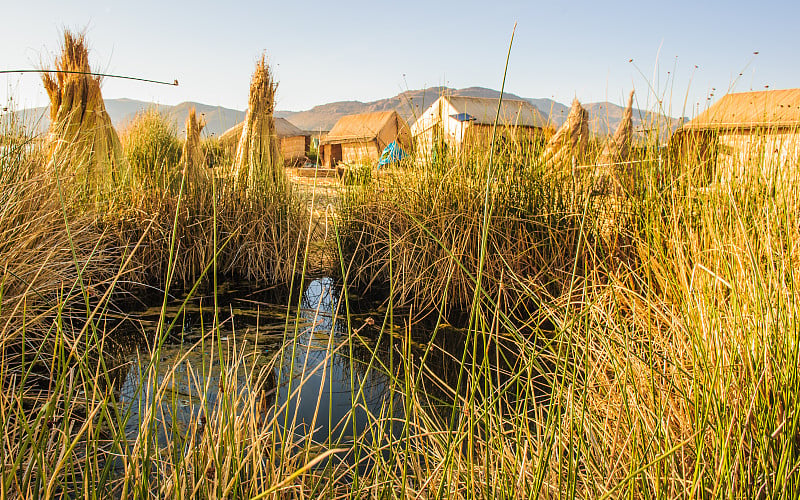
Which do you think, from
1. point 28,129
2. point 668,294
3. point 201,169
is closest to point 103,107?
point 201,169

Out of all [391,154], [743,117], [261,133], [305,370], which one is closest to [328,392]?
[305,370]

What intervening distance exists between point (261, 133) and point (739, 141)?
3.57m

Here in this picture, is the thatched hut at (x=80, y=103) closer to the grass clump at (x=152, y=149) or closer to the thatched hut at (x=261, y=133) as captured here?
the grass clump at (x=152, y=149)

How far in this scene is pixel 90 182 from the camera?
3539 millimetres

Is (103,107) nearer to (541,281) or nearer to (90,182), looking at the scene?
(90,182)

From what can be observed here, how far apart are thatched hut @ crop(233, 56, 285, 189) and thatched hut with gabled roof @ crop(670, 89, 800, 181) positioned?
9.78 feet

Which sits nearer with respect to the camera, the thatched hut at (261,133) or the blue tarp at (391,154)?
the blue tarp at (391,154)

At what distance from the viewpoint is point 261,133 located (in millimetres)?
4711

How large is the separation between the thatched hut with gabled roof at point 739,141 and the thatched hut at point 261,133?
9.78ft

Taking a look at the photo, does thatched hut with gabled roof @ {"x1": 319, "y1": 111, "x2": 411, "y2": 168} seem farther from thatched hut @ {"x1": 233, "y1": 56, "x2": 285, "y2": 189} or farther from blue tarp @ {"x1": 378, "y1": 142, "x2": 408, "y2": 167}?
blue tarp @ {"x1": 378, "y1": 142, "x2": 408, "y2": 167}

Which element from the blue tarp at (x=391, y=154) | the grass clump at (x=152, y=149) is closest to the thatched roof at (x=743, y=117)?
the blue tarp at (x=391, y=154)

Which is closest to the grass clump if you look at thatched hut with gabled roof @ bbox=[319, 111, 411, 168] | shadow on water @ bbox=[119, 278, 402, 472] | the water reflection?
shadow on water @ bbox=[119, 278, 402, 472]

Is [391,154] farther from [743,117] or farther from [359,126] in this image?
[359,126]

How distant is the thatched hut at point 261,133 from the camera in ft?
14.6
